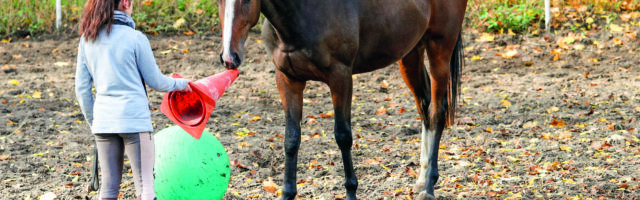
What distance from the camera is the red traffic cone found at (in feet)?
12.6

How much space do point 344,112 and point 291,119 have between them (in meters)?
0.36

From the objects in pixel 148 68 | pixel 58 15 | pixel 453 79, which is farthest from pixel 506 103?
pixel 58 15

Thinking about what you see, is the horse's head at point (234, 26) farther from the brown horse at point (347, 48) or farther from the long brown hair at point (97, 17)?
the long brown hair at point (97, 17)

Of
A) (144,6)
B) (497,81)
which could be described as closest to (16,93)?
(144,6)

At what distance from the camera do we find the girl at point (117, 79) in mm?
3541

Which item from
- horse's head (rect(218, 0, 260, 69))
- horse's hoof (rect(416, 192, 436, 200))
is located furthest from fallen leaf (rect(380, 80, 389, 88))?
horse's head (rect(218, 0, 260, 69))

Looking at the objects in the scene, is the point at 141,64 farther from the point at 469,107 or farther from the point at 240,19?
the point at 469,107

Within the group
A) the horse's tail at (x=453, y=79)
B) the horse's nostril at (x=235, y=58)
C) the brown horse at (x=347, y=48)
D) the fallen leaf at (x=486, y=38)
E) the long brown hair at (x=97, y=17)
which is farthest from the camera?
the fallen leaf at (x=486, y=38)

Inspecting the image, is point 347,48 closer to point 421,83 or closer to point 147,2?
point 421,83

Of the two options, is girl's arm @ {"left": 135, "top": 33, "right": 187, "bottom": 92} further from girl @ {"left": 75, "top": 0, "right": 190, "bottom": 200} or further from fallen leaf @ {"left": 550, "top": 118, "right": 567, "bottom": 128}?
fallen leaf @ {"left": 550, "top": 118, "right": 567, "bottom": 128}

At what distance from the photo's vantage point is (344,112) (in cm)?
446

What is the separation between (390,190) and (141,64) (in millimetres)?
2281

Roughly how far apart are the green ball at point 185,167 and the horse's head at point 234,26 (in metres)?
0.79

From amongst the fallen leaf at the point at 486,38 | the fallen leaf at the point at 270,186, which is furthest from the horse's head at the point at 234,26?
the fallen leaf at the point at 486,38
